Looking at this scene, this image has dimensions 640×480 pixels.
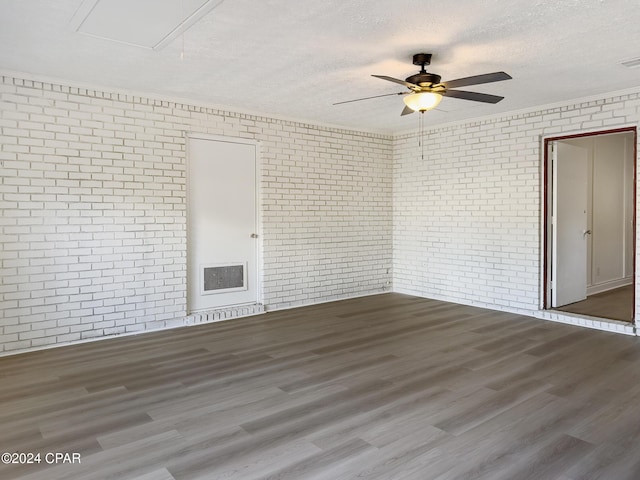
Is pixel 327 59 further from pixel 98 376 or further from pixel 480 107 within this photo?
pixel 98 376

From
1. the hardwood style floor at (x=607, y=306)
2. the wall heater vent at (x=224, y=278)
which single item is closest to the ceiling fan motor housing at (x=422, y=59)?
the wall heater vent at (x=224, y=278)

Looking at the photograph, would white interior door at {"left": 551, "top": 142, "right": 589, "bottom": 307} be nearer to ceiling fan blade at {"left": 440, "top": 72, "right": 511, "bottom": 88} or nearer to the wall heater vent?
ceiling fan blade at {"left": 440, "top": 72, "right": 511, "bottom": 88}

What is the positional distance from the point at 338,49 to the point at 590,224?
18.8 ft

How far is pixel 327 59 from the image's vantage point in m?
4.06

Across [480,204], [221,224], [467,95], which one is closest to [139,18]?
[467,95]

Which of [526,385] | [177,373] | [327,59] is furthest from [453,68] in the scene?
[177,373]

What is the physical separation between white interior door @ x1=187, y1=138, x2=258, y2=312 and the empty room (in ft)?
0.10

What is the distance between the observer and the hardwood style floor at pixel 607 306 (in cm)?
572

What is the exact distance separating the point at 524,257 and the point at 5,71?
644 cm

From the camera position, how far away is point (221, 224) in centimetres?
594

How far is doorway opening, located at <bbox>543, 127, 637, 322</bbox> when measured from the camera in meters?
5.96

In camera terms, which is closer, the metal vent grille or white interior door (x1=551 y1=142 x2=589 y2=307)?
the metal vent grille

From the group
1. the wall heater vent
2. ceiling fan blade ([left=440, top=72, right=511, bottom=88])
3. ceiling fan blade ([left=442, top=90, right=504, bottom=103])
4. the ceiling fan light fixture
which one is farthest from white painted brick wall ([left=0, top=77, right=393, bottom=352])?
ceiling fan blade ([left=440, top=72, right=511, bottom=88])

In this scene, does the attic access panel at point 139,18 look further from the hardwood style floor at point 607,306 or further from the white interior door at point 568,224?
the hardwood style floor at point 607,306
